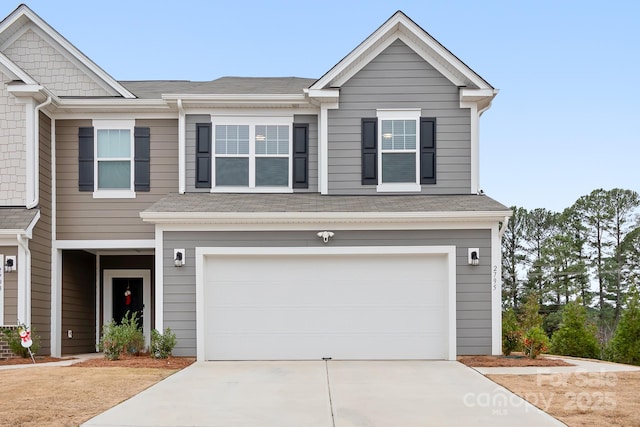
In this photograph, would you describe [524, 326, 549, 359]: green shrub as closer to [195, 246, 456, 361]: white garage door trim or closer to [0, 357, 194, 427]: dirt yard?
[195, 246, 456, 361]: white garage door trim

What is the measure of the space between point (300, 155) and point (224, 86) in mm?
3006

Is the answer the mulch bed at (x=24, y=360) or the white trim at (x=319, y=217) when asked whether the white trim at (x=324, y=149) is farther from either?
the mulch bed at (x=24, y=360)

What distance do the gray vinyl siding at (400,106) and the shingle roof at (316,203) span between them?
41 cm

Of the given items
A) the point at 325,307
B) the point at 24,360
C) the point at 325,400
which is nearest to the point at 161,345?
the point at 24,360

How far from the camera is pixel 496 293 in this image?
44.6 feet

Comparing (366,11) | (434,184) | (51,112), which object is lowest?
(434,184)

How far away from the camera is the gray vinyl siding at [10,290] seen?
45.6 ft

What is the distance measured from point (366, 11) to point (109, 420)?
15697 millimetres

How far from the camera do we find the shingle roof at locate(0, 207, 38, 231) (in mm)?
13758

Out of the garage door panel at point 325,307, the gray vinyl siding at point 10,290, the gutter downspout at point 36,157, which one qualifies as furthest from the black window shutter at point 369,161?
the gray vinyl siding at point 10,290

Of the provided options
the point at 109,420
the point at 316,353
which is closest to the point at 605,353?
the point at 316,353

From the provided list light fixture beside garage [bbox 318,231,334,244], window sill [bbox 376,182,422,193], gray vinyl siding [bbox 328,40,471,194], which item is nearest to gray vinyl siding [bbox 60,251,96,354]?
light fixture beside garage [bbox 318,231,334,244]

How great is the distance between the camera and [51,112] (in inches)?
601

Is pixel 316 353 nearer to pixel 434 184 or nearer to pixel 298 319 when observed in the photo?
pixel 298 319
